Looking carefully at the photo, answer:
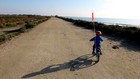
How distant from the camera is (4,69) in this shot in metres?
8.41

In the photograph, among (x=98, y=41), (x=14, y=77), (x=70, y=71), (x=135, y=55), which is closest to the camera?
(x=14, y=77)

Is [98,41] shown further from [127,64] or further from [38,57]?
[38,57]

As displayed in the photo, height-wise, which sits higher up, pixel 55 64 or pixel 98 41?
A: pixel 98 41

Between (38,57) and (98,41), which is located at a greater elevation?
(98,41)

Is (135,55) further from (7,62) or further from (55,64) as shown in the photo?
(7,62)

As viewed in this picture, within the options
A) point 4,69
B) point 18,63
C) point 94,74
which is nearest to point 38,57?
point 18,63

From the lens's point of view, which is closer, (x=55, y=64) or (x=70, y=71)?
(x=70, y=71)

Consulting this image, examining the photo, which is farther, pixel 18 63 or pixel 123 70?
pixel 18 63

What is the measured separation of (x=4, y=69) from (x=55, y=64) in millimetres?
2106

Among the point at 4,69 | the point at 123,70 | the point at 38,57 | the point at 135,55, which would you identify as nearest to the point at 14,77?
the point at 4,69

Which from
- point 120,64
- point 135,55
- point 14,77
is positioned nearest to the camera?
point 14,77

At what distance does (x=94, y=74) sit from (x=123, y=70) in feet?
4.20

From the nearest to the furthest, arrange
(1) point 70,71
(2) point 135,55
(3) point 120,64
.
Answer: (1) point 70,71 → (3) point 120,64 → (2) point 135,55

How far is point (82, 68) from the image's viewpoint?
8492mm
